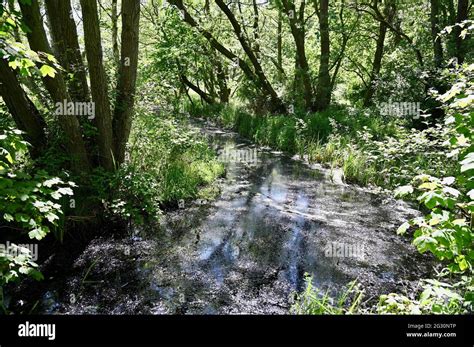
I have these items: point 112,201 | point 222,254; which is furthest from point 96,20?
point 222,254

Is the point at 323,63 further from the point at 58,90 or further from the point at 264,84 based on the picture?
the point at 58,90

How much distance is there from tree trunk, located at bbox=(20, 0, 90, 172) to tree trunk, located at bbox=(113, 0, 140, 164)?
3.06 feet

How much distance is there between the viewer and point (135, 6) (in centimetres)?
653

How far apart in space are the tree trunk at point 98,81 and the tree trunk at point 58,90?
1.41 ft

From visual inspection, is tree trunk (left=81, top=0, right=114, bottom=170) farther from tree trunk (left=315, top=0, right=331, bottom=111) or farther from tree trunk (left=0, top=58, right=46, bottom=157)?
tree trunk (left=315, top=0, right=331, bottom=111)

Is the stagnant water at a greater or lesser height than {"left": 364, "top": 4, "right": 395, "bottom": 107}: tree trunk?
lesser

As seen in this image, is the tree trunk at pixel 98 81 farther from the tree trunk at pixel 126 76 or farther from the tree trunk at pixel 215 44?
the tree trunk at pixel 215 44

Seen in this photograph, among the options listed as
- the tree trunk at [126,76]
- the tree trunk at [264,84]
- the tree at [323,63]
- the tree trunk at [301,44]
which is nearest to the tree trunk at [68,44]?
the tree trunk at [126,76]

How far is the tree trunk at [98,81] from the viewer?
593cm

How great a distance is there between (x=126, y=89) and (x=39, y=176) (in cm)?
374

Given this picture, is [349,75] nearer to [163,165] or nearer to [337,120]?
[337,120]

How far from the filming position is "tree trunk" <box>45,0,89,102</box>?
19.2 feet

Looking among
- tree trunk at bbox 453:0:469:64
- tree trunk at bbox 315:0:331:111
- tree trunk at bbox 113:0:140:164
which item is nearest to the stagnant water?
tree trunk at bbox 113:0:140:164

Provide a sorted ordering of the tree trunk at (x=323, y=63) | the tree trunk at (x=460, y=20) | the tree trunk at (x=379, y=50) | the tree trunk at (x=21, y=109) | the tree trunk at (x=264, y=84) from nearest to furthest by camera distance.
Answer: the tree trunk at (x=21, y=109)
the tree trunk at (x=460, y=20)
the tree trunk at (x=323, y=63)
the tree trunk at (x=379, y=50)
the tree trunk at (x=264, y=84)
